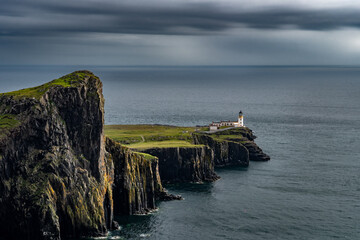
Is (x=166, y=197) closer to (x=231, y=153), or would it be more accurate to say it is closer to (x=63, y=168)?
(x=63, y=168)

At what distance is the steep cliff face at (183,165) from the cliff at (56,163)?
38.1 metres

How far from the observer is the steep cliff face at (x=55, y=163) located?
3895 inches

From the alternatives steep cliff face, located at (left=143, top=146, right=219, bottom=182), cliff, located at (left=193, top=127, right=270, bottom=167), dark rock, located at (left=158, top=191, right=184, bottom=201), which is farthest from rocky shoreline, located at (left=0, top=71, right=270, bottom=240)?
cliff, located at (left=193, top=127, right=270, bottom=167)

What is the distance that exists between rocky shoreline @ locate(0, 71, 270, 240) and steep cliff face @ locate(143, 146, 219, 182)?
28.9 m

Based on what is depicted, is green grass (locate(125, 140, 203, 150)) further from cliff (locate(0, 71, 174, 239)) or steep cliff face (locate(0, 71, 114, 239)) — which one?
steep cliff face (locate(0, 71, 114, 239))

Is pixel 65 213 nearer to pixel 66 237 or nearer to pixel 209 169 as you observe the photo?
pixel 66 237

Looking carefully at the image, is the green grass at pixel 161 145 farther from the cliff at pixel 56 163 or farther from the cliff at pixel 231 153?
the cliff at pixel 56 163

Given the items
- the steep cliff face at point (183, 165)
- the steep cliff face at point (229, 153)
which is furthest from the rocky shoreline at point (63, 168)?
the steep cliff face at point (229, 153)

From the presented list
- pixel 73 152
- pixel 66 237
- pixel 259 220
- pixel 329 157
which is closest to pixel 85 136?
pixel 73 152

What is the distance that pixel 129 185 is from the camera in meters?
123

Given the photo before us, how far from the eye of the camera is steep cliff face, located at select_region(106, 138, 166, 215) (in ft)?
401

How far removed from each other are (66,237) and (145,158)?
41.2 meters

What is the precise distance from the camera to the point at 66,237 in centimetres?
10231

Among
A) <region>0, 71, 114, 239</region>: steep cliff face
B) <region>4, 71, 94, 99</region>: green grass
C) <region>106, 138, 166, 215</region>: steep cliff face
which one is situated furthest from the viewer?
<region>106, 138, 166, 215</region>: steep cliff face
